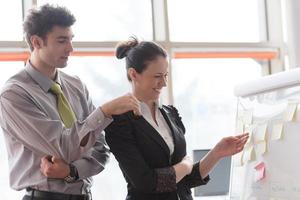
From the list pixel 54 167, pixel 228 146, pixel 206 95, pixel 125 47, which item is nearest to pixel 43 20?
pixel 125 47

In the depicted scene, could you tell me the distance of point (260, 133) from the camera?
2305mm

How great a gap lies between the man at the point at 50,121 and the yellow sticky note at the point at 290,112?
0.70m

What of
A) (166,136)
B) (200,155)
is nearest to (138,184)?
(166,136)

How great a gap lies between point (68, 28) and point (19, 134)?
0.52m

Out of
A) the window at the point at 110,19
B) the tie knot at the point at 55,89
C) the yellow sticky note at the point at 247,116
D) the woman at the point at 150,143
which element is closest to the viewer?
the woman at the point at 150,143

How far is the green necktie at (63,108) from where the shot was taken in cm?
211

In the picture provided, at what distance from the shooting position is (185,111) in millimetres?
3926

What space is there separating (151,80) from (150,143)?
0.89 feet

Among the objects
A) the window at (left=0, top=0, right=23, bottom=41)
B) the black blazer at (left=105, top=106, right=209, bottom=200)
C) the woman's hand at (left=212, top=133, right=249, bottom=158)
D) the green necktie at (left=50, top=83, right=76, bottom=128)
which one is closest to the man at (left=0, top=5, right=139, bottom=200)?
the green necktie at (left=50, top=83, right=76, bottom=128)

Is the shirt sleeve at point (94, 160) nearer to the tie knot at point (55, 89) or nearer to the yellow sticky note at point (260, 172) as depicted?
the tie knot at point (55, 89)

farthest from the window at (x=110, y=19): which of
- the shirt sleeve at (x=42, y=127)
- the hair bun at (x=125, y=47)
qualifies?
the shirt sleeve at (x=42, y=127)

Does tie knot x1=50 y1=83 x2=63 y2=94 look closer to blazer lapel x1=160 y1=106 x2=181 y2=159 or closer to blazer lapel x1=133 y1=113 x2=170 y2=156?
blazer lapel x1=133 y1=113 x2=170 y2=156

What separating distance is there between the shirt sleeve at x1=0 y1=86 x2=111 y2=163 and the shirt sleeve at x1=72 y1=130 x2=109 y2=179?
2.7 inches

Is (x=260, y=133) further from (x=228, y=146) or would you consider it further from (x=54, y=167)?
(x=54, y=167)
